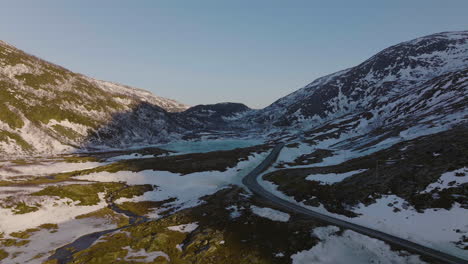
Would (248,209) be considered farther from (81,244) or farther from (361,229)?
(81,244)

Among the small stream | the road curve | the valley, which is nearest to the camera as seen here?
the road curve

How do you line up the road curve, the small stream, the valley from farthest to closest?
1. the small stream
2. the valley
3. the road curve

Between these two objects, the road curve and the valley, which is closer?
the road curve

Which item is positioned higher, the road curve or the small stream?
the small stream

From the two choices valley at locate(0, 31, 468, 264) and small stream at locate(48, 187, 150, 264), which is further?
small stream at locate(48, 187, 150, 264)

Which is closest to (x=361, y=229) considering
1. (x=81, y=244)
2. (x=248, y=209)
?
(x=248, y=209)

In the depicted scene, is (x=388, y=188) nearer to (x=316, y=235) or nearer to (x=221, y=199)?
(x=316, y=235)

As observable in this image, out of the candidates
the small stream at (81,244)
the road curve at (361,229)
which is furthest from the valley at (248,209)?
the small stream at (81,244)

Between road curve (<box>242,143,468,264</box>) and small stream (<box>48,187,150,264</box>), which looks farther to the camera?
small stream (<box>48,187,150,264</box>)

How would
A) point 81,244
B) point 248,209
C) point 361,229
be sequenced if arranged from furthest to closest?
point 248,209 → point 81,244 → point 361,229

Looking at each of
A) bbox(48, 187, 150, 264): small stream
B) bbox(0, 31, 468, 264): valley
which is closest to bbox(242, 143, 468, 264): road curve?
bbox(0, 31, 468, 264): valley

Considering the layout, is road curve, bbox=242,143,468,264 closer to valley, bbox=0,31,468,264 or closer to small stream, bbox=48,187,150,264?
valley, bbox=0,31,468,264
